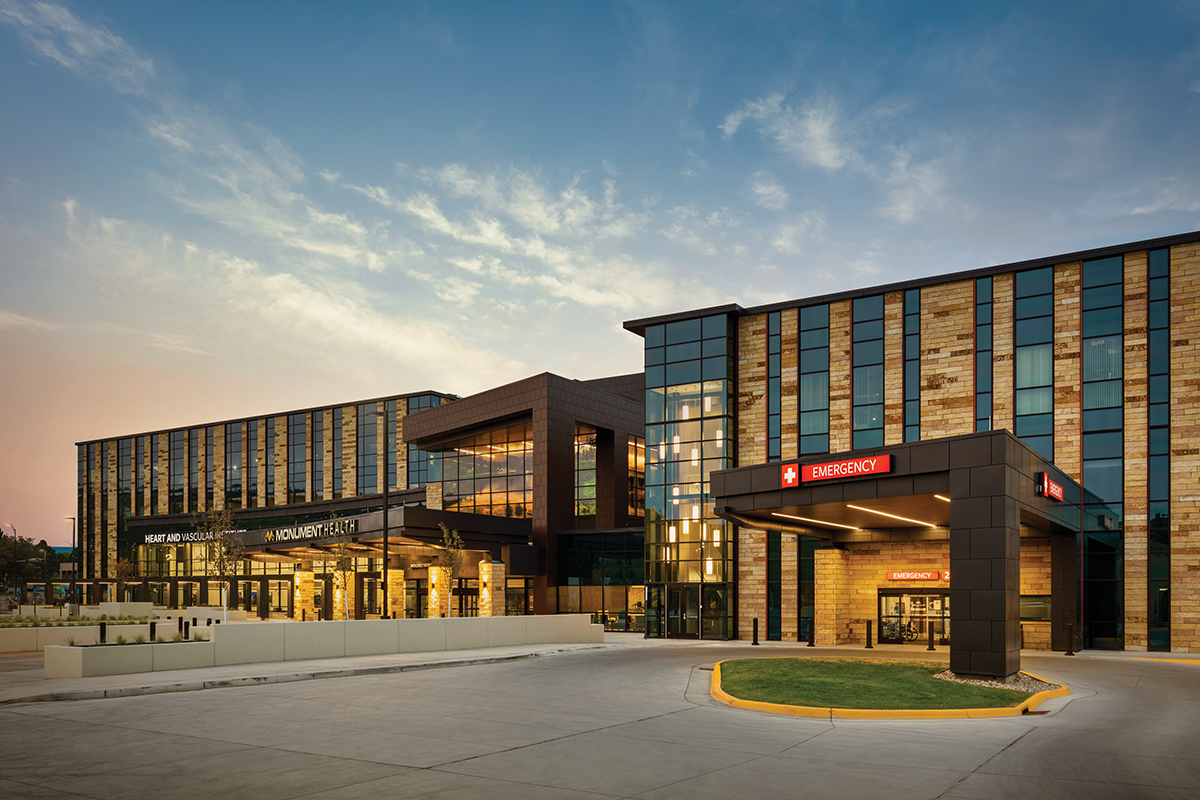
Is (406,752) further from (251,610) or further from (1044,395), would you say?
(251,610)

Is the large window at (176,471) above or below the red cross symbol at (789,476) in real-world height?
below

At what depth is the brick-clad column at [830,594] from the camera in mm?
36438

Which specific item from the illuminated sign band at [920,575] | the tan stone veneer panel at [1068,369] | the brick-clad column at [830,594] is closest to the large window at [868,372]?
the brick-clad column at [830,594]

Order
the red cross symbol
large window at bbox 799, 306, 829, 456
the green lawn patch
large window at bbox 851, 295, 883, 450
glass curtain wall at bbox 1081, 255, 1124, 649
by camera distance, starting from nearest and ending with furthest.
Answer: the green lawn patch < the red cross symbol < glass curtain wall at bbox 1081, 255, 1124, 649 < large window at bbox 851, 295, 883, 450 < large window at bbox 799, 306, 829, 456

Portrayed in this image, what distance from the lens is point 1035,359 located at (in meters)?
34.1

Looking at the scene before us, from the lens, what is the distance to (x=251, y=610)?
244ft

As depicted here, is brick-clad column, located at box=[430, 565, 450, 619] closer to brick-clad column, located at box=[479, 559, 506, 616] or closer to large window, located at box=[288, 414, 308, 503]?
brick-clad column, located at box=[479, 559, 506, 616]

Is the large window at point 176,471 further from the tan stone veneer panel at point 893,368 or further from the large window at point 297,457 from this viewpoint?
the tan stone veneer panel at point 893,368

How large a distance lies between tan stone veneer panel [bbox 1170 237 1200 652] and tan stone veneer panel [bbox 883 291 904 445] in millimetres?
9410

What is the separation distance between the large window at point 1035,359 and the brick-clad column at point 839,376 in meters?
6.49

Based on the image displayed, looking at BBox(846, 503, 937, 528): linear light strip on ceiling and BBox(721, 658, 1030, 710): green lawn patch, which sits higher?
BBox(846, 503, 937, 528): linear light strip on ceiling

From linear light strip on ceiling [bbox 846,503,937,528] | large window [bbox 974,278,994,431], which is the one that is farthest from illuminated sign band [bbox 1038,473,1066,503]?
large window [bbox 974,278,994,431]

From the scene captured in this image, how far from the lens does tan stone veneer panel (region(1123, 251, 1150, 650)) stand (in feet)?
104

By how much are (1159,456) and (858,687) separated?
Answer: 19921mm
